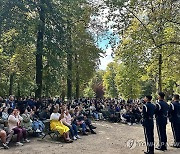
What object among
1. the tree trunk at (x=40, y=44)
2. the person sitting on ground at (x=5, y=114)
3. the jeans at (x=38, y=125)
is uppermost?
the tree trunk at (x=40, y=44)

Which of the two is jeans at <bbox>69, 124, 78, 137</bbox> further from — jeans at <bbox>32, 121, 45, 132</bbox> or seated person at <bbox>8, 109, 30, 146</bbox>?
seated person at <bbox>8, 109, 30, 146</bbox>

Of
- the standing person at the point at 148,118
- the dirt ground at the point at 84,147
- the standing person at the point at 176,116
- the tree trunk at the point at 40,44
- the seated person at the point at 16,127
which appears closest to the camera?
the standing person at the point at 148,118

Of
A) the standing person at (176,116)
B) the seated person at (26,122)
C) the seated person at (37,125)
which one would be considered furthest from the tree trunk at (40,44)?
the standing person at (176,116)

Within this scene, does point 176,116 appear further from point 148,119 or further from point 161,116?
point 148,119

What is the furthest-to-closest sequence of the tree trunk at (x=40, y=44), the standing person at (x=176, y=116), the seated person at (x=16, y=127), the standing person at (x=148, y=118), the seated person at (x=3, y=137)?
the tree trunk at (x=40, y=44) < the seated person at (x=16, y=127) < the standing person at (x=176, y=116) < the seated person at (x=3, y=137) < the standing person at (x=148, y=118)

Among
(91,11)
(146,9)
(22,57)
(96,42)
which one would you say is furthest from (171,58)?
(22,57)

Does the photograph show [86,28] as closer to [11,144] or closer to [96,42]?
[96,42]

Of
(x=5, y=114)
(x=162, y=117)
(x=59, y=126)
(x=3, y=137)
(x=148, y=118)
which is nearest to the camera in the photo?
(x=148, y=118)

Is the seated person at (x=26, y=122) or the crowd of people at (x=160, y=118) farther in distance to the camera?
the seated person at (x=26, y=122)

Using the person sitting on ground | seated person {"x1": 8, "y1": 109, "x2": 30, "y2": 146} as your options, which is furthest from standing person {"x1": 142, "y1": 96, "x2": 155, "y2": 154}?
the person sitting on ground

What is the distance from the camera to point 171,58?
2116 cm

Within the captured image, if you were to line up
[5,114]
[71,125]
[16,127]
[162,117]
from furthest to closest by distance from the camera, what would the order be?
[71,125] → [5,114] → [16,127] → [162,117]

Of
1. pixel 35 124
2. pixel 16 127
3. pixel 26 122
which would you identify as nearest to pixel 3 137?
pixel 16 127

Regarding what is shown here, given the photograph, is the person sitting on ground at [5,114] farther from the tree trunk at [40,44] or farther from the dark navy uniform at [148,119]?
the tree trunk at [40,44]
